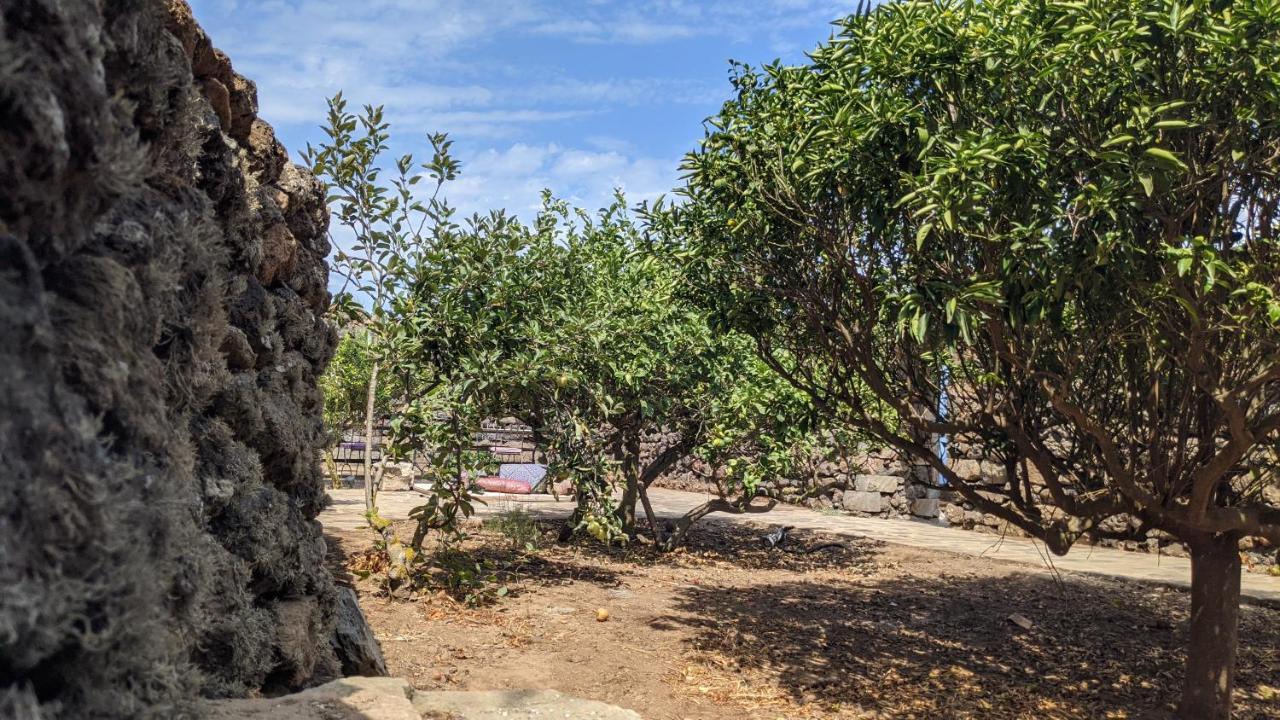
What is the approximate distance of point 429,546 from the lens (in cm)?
967

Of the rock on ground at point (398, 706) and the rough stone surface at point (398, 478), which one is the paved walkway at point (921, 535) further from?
the rock on ground at point (398, 706)

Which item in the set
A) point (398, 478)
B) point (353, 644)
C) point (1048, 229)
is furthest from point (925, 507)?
point (353, 644)

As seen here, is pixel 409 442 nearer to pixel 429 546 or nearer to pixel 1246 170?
pixel 429 546

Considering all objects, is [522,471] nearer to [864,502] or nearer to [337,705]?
[864,502]

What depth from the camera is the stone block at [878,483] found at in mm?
16828

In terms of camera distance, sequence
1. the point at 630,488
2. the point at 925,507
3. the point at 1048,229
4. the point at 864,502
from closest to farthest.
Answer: the point at 1048,229, the point at 630,488, the point at 925,507, the point at 864,502

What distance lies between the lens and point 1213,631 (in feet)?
17.9

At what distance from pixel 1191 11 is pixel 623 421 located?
8248 mm

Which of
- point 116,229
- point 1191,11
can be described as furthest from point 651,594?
point 116,229

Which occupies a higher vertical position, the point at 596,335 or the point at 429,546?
the point at 596,335

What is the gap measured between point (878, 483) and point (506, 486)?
277 inches

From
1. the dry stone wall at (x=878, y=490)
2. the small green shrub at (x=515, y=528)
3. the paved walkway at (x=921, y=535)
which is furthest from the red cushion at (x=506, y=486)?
the small green shrub at (x=515, y=528)

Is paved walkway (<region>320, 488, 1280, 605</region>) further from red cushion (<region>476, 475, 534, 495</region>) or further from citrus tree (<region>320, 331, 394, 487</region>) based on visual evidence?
citrus tree (<region>320, 331, 394, 487</region>)

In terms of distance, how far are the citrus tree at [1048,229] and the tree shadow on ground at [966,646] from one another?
98cm
